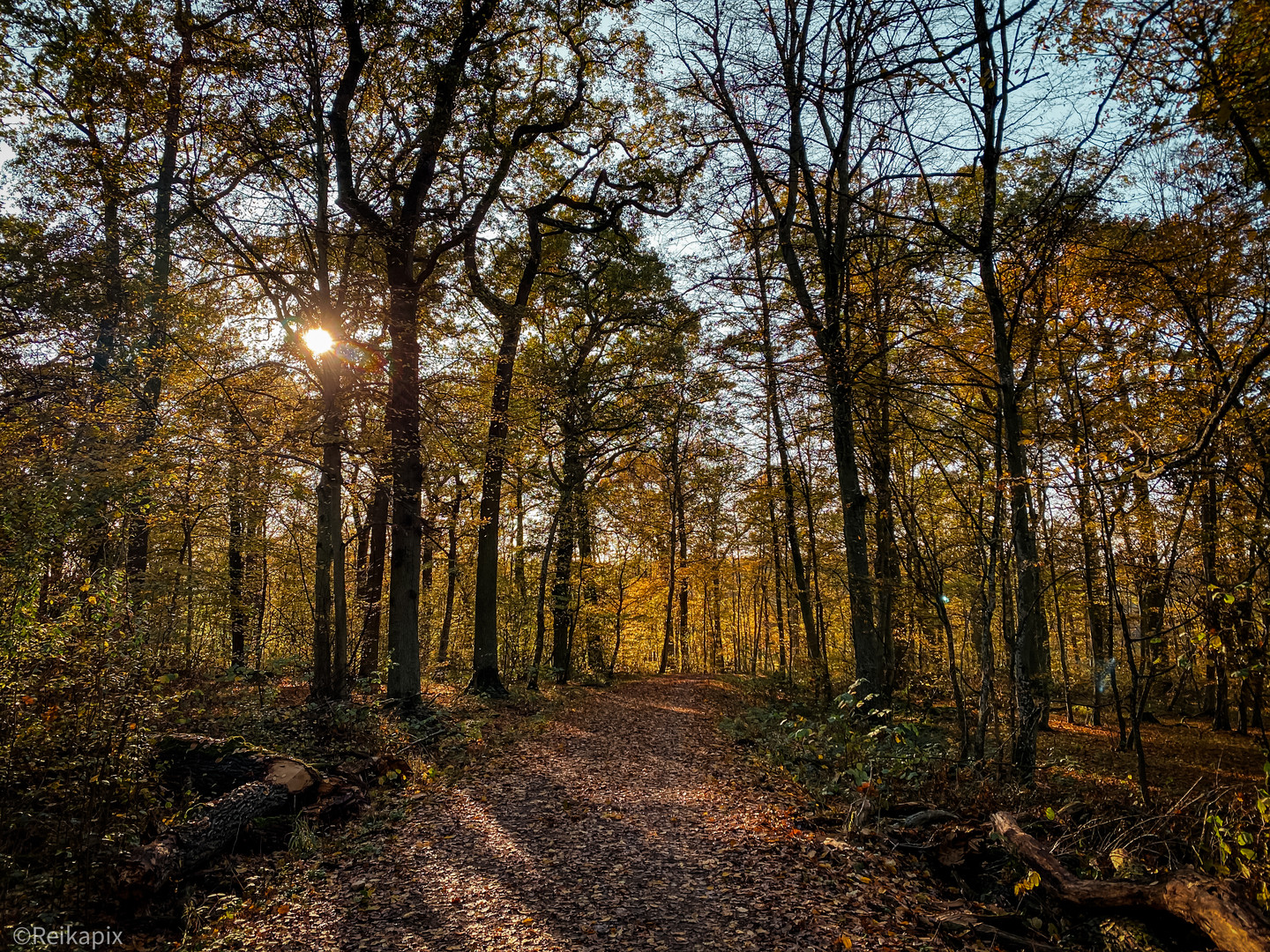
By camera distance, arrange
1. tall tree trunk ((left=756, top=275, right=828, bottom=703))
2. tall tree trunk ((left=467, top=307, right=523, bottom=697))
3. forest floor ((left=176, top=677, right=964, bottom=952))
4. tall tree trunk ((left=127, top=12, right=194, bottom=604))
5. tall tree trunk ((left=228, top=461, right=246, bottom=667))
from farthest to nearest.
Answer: tall tree trunk ((left=228, top=461, right=246, bottom=667)) < tall tree trunk ((left=756, top=275, right=828, bottom=703)) < tall tree trunk ((left=467, top=307, right=523, bottom=697)) < tall tree trunk ((left=127, top=12, right=194, bottom=604)) < forest floor ((left=176, top=677, right=964, bottom=952))

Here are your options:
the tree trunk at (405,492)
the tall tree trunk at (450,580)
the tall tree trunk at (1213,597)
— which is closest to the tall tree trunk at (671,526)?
the tall tree trunk at (450,580)

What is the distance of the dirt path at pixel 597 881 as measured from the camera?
149 inches

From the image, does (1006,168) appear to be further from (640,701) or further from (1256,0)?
(640,701)

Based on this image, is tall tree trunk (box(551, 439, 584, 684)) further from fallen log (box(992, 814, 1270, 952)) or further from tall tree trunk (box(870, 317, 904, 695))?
fallen log (box(992, 814, 1270, 952))

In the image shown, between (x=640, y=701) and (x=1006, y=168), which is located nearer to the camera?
(x=1006, y=168)

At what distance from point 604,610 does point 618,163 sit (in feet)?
39.7

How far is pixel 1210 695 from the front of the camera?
1639 cm

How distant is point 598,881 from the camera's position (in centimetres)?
457

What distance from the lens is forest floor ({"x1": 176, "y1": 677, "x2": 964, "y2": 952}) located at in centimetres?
378

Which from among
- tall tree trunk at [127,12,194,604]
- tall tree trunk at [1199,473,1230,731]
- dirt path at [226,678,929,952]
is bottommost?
dirt path at [226,678,929,952]

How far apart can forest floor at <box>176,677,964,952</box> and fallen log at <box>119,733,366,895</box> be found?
65cm

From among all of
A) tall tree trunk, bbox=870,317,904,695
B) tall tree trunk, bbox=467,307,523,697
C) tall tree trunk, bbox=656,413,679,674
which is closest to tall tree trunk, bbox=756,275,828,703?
tall tree trunk, bbox=870,317,904,695

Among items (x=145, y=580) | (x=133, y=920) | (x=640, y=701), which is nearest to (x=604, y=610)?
(x=640, y=701)

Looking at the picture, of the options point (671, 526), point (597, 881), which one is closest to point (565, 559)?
point (671, 526)
